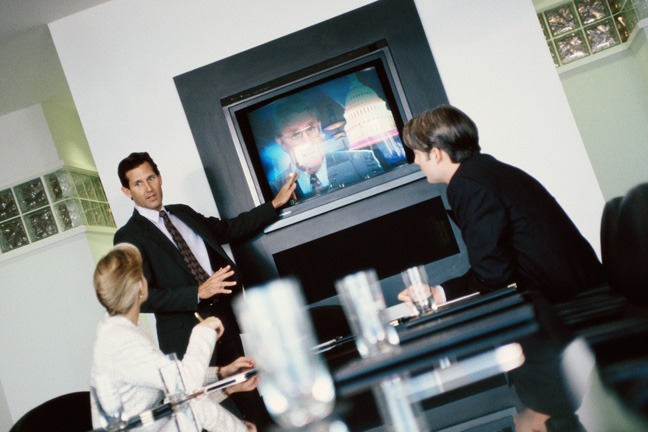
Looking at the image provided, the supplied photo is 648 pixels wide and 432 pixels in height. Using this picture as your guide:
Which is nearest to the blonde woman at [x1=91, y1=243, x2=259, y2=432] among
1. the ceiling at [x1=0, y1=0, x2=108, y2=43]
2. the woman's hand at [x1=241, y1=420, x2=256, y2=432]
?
the woman's hand at [x1=241, y1=420, x2=256, y2=432]

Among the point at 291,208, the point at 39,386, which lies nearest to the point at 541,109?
the point at 291,208

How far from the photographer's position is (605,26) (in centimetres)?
655

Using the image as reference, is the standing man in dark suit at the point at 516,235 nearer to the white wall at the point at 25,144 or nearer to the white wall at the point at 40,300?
the white wall at the point at 40,300

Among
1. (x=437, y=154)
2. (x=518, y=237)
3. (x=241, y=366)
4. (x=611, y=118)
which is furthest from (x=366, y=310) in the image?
(x=611, y=118)

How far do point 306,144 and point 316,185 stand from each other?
0.23m

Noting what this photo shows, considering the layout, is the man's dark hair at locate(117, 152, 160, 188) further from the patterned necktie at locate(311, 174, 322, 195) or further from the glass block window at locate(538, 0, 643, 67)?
the glass block window at locate(538, 0, 643, 67)

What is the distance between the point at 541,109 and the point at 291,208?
1398 millimetres

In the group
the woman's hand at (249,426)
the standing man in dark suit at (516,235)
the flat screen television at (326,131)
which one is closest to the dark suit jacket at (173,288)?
the flat screen television at (326,131)

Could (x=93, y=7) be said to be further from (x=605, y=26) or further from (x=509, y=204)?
(x=605, y=26)

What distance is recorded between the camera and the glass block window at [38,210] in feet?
19.1

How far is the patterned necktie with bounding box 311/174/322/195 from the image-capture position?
4199mm

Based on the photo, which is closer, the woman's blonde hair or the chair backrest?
the chair backrest

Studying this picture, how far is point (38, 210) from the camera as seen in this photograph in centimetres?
585

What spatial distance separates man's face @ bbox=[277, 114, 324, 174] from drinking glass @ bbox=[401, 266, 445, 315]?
2287 mm
